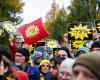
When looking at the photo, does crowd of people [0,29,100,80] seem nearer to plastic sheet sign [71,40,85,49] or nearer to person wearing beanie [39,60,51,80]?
person wearing beanie [39,60,51,80]

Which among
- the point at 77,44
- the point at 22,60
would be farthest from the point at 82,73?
the point at 77,44

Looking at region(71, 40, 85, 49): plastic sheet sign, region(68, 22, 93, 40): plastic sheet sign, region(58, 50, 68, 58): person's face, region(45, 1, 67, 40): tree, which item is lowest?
region(45, 1, 67, 40): tree

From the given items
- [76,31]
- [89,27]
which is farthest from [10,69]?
[89,27]

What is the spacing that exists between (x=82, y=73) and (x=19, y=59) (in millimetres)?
5281

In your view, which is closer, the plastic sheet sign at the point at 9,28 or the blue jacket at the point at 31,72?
the blue jacket at the point at 31,72

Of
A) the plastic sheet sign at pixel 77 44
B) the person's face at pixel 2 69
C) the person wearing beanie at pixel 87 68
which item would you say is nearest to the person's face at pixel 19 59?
the plastic sheet sign at pixel 77 44

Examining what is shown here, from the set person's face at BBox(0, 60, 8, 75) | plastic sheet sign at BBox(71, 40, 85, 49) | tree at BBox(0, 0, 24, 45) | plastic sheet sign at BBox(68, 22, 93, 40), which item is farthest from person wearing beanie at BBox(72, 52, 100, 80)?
tree at BBox(0, 0, 24, 45)

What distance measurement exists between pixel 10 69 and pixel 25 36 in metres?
7.49

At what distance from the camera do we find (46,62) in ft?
30.8

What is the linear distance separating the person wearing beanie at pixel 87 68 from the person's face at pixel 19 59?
16.9 ft

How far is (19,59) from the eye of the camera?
7.86 meters

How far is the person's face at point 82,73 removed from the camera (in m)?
2.58

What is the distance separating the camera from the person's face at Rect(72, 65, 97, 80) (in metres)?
2.58

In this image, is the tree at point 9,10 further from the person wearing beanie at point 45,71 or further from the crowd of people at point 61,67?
the crowd of people at point 61,67
